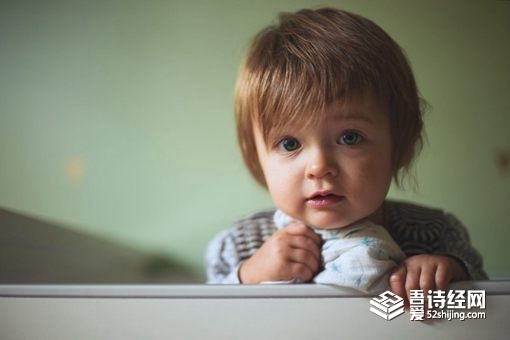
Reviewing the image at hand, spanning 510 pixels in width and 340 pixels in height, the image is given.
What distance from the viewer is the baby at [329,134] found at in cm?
46

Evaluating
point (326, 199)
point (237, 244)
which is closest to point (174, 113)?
point (237, 244)

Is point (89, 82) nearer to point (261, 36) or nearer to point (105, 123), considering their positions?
point (105, 123)

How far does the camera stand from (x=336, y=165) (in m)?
0.45

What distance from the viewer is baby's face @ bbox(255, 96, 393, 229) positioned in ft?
1.50

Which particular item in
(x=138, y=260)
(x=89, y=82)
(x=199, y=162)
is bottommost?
(x=138, y=260)

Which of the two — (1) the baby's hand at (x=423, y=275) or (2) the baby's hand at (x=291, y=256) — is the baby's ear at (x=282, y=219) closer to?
(2) the baby's hand at (x=291, y=256)

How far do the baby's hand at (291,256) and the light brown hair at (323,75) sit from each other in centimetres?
12

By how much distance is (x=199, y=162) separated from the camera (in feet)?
2.47

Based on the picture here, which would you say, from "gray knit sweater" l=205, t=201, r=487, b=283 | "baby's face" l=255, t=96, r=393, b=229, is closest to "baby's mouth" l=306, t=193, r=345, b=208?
"baby's face" l=255, t=96, r=393, b=229

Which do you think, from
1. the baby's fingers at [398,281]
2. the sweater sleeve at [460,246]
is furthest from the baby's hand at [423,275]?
the sweater sleeve at [460,246]

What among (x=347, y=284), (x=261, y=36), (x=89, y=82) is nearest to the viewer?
(x=347, y=284)

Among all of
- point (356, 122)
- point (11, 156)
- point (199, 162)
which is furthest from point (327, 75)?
point (11, 156)

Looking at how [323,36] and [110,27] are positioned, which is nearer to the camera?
[323,36]

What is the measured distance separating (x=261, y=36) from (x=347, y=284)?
337 millimetres
